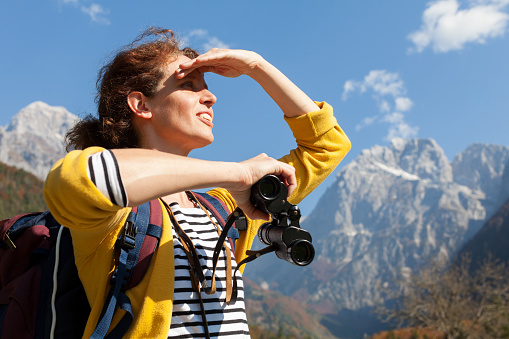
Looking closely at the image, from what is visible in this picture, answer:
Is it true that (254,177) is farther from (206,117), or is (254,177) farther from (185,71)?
(185,71)

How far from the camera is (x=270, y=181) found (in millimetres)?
1479

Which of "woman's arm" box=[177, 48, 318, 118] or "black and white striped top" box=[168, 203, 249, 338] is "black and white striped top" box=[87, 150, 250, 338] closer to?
"black and white striped top" box=[168, 203, 249, 338]

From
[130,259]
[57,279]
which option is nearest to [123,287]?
[130,259]

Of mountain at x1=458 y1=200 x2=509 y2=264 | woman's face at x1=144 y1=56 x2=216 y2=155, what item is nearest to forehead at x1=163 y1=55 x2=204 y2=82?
woman's face at x1=144 y1=56 x2=216 y2=155

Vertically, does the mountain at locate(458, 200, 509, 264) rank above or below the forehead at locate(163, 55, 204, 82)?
above

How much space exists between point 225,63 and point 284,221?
35.8 inches

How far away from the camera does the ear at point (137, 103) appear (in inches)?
79.4

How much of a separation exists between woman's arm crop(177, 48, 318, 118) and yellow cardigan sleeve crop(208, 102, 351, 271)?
2.5 inches

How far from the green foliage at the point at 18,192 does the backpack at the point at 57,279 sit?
85.0m

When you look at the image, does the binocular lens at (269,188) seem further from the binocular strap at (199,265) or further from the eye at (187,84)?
the eye at (187,84)

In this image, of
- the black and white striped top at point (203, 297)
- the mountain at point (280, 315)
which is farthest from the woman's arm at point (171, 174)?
the mountain at point (280, 315)

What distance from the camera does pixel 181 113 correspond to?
1935 mm

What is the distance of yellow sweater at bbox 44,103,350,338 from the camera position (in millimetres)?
1188

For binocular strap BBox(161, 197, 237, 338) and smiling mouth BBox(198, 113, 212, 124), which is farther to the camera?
smiling mouth BBox(198, 113, 212, 124)
